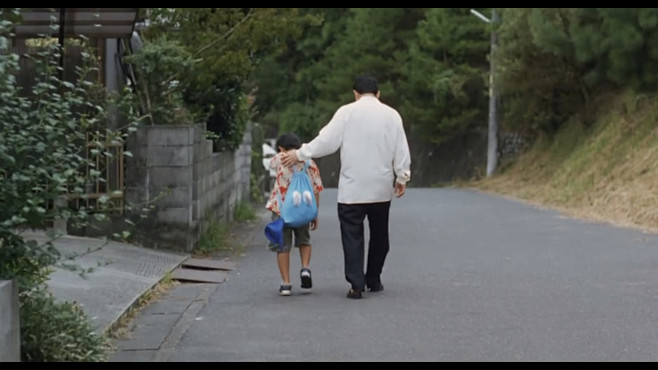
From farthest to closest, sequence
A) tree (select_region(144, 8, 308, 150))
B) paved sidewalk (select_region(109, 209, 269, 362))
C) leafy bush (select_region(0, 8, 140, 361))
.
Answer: tree (select_region(144, 8, 308, 150)), paved sidewalk (select_region(109, 209, 269, 362)), leafy bush (select_region(0, 8, 140, 361))

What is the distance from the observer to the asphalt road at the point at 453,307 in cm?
747

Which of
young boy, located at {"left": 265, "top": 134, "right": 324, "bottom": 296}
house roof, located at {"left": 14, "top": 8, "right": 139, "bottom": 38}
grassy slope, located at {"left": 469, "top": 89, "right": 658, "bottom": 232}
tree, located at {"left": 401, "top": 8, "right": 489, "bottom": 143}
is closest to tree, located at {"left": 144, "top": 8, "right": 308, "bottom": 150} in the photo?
house roof, located at {"left": 14, "top": 8, "right": 139, "bottom": 38}

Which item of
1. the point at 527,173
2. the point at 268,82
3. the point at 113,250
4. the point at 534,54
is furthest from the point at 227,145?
the point at 268,82

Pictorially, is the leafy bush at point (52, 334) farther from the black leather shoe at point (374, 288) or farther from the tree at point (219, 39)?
the tree at point (219, 39)

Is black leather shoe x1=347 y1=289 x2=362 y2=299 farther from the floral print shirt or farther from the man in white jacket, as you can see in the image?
the floral print shirt

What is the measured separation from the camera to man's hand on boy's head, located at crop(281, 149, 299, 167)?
989cm

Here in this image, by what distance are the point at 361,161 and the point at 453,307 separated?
1422 mm

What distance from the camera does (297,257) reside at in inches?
503

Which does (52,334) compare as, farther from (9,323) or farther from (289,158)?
(289,158)

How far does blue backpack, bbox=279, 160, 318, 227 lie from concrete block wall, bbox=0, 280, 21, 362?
13.4 ft

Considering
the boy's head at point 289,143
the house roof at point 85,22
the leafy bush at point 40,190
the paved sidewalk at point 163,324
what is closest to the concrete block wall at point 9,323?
the leafy bush at point 40,190

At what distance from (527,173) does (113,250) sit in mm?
21600

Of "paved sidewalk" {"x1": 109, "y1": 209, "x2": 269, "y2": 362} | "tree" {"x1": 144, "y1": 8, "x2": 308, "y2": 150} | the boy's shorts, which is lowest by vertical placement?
"paved sidewalk" {"x1": 109, "y1": 209, "x2": 269, "y2": 362}

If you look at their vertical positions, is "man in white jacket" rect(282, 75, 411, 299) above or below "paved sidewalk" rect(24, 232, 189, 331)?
above
